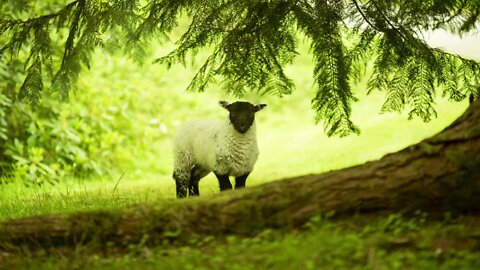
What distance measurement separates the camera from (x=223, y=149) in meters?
6.36

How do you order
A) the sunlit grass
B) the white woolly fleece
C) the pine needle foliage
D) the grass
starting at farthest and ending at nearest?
the sunlit grass → the white woolly fleece → the pine needle foliage → the grass

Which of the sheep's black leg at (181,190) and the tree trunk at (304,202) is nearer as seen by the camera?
the tree trunk at (304,202)

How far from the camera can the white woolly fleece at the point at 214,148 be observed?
637cm

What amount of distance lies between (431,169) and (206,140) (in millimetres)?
3393

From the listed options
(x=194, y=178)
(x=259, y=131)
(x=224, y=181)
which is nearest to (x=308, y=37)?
(x=224, y=181)

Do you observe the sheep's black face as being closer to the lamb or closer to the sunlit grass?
the lamb

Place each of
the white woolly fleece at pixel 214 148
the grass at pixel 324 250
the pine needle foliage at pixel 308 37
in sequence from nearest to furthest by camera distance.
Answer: the grass at pixel 324 250 → the pine needle foliage at pixel 308 37 → the white woolly fleece at pixel 214 148

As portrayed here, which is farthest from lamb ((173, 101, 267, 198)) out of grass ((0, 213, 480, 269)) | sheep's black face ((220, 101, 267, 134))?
grass ((0, 213, 480, 269))

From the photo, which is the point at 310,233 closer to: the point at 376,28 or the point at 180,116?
the point at 376,28

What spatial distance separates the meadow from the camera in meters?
3.21

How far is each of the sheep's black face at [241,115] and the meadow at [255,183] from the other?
362 millimetres

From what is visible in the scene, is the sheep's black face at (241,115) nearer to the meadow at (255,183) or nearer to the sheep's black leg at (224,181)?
the meadow at (255,183)

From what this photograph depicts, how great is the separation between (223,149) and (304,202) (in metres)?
2.79

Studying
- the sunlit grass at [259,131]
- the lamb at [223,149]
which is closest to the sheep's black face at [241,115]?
the lamb at [223,149]
